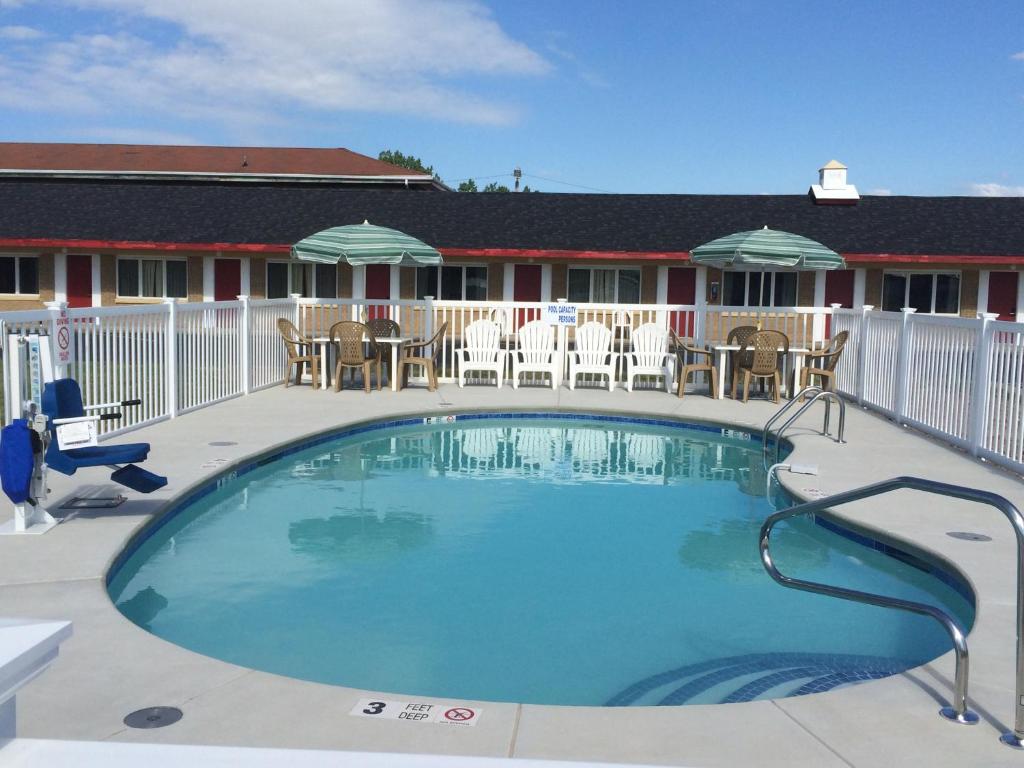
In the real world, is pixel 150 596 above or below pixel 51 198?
below

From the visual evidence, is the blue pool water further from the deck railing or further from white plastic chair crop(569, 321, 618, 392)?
white plastic chair crop(569, 321, 618, 392)

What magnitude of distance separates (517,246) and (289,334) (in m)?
9.36

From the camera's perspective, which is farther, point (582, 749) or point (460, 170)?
point (460, 170)

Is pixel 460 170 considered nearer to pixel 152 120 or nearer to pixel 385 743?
pixel 152 120

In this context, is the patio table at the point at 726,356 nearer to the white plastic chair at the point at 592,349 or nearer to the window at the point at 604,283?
the white plastic chair at the point at 592,349

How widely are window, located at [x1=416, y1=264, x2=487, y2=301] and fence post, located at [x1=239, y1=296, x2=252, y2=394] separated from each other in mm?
10719

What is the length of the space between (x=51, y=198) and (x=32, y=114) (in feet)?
103

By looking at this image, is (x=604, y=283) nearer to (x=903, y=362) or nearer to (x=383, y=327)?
(x=383, y=327)

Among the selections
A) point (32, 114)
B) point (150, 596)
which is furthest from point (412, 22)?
point (32, 114)

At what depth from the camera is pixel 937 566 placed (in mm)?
6062

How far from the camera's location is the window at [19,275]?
81.0 feet

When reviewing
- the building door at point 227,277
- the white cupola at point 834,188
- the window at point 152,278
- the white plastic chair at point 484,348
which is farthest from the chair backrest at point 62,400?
the white cupola at point 834,188

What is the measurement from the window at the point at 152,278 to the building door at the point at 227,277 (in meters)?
0.81

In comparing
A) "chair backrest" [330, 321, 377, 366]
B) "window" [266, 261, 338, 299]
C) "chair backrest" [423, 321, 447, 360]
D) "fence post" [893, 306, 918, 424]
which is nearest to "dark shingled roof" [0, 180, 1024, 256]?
"window" [266, 261, 338, 299]
